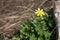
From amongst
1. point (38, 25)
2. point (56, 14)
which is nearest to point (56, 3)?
point (56, 14)

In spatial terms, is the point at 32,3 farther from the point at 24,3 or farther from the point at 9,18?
the point at 9,18

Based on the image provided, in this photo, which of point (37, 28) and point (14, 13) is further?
point (14, 13)

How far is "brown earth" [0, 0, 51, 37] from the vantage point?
3.40 meters

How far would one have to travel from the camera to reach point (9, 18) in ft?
11.5

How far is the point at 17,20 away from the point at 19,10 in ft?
0.64

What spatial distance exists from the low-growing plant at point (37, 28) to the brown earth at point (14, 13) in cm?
16

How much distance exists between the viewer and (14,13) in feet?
11.7

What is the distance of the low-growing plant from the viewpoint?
3.12 m

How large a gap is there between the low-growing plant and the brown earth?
0.54 feet

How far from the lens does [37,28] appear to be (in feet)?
10.3

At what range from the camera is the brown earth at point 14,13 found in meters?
3.40

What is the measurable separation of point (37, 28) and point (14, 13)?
22.3 inches

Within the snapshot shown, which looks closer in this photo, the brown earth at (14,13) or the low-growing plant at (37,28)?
the low-growing plant at (37,28)

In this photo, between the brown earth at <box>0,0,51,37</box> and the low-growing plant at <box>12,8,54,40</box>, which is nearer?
the low-growing plant at <box>12,8,54,40</box>
